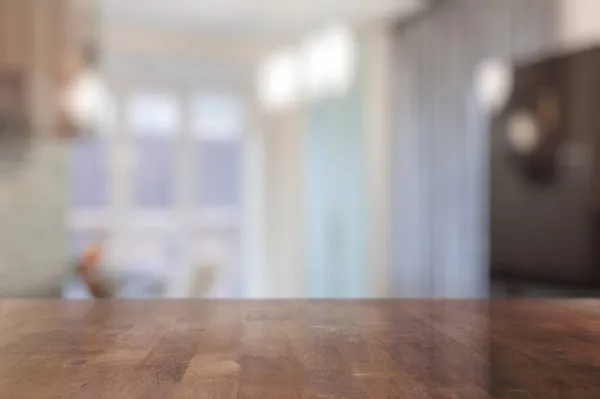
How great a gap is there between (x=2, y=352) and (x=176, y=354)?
0.15 m

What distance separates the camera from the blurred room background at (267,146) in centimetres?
267

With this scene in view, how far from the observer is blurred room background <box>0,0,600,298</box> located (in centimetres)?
267

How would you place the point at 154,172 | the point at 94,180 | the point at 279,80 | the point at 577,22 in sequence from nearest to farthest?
the point at 577,22 < the point at 279,80 < the point at 94,180 < the point at 154,172

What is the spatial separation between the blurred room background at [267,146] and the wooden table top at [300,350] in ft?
4.65

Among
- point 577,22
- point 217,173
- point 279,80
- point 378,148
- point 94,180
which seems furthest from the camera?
point 217,173

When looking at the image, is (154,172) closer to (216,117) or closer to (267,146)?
(216,117)

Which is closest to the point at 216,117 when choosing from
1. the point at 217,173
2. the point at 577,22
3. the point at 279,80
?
the point at 217,173

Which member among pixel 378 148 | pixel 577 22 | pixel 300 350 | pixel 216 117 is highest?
pixel 577 22

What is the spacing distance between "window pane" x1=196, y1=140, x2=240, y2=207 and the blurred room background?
1 centimetres

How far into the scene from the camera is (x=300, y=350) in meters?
0.54

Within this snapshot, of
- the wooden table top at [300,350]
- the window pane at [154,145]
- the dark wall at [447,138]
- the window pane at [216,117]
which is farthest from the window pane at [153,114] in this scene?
the wooden table top at [300,350]

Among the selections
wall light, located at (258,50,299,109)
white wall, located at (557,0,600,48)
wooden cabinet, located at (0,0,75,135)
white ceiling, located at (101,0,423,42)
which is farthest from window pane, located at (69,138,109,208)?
white wall, located at (557,0,600,48)

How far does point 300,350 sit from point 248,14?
13.5ft

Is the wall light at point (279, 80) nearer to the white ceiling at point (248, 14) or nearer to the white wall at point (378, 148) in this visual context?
the white ceiling at point (248, 14)
